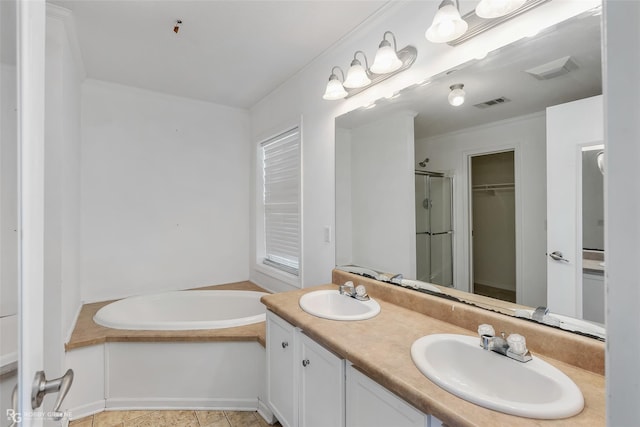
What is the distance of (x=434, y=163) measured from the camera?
4.91 ft

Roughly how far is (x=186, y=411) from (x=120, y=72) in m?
2.69

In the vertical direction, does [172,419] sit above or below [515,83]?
below

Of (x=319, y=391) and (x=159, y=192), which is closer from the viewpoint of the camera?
(x=319, y=391)

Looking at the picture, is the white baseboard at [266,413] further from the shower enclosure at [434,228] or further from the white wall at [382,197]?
the shower enclosure at [434,228]

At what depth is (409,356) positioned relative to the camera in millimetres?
1014

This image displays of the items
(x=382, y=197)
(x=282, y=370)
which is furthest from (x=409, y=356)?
(x=382, y=197)

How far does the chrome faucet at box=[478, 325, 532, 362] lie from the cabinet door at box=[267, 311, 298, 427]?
2.77 ft

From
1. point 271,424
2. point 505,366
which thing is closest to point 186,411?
point 271,424

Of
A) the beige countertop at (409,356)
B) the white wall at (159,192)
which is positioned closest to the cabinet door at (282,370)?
the beige countertop at (409,356)

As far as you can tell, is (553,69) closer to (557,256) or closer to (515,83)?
(515,83)

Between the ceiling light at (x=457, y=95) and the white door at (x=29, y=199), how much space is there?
4.74ft

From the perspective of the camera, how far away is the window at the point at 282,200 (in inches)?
108

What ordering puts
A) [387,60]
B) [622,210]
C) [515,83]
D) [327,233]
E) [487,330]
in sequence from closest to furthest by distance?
[622,210], [487,330], [515,83], [387,60], [327,233]

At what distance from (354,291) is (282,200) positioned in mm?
1479
